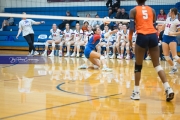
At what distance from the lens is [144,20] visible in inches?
237

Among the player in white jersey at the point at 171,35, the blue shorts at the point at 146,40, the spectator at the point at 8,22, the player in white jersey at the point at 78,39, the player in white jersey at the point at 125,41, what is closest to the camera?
the blue shorts at the point at 146,40

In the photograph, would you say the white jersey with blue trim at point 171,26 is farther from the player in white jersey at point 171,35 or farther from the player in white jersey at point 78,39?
the player in white jersey at point 78,39

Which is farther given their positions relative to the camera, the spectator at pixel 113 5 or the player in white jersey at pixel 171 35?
the spectator at pixel 113 5

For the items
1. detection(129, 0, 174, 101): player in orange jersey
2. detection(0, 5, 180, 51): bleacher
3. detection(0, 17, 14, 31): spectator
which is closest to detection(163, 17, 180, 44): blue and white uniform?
detection(129, 0, 174, 101): player in orange jersey

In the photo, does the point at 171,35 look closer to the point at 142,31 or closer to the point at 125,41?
the point at 142,31

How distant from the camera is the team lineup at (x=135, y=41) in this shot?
6008mm

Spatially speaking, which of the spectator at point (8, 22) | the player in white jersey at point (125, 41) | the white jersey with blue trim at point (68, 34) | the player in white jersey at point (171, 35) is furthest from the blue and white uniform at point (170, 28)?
the spectator at point (8, 22)

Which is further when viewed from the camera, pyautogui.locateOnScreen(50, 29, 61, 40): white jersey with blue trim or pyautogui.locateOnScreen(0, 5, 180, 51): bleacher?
pyautogui.locateOnScreen(0, 5, 180, 51): bleacher

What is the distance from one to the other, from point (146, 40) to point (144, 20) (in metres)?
0.36

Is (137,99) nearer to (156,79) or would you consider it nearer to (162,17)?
(156,79)

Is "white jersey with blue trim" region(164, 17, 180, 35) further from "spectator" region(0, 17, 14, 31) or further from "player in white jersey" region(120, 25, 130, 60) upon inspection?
"spectator" region(0, 17, 14, 31)

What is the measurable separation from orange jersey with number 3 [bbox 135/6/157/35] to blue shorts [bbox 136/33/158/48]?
64mm

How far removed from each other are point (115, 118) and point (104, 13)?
18019 mm

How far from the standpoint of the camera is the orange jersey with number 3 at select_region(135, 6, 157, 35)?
6.00 meters
